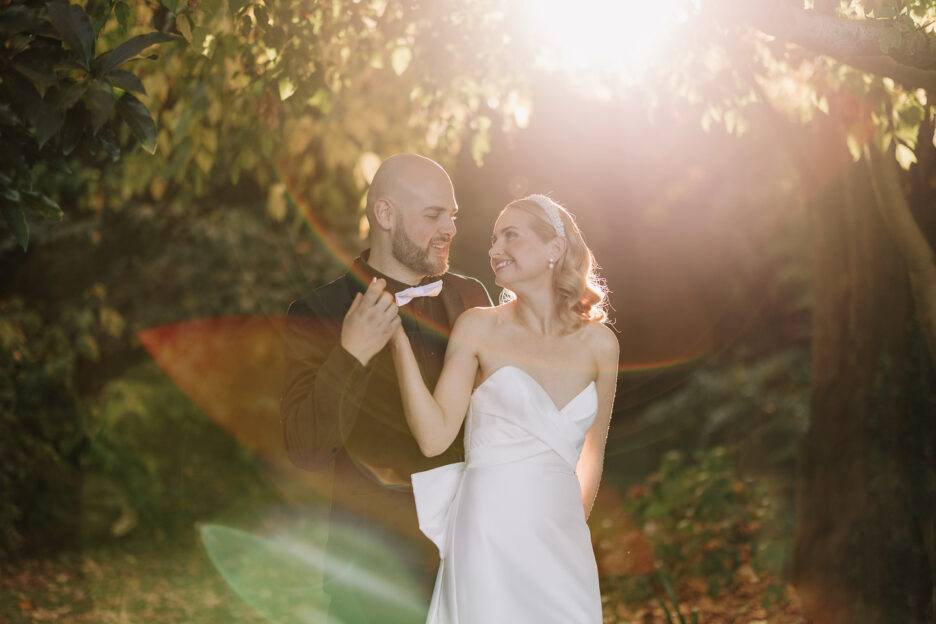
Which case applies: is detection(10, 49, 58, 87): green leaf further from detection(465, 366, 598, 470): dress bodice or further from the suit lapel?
detection(465, 366, 598, 470): dress bodice

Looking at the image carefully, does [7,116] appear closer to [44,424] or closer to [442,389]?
[442,389]

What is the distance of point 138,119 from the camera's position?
13.4 ft

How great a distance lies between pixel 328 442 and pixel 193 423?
464 inches

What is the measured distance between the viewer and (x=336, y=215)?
1369 cm

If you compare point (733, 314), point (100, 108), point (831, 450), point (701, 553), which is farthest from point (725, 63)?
point (733, 314)

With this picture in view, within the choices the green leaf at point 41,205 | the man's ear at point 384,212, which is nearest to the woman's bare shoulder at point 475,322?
the man's ear at point 384,212

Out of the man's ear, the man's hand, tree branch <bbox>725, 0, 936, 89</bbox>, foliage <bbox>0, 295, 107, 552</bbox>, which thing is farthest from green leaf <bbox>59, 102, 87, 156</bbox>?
foliage <bbox>0, 295, 107, 552</bbox>

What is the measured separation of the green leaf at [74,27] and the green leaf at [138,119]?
29 cm

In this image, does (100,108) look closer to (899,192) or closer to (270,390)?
(899,192)

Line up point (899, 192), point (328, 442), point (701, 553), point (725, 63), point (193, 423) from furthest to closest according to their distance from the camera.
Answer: point (193, 423), point (701, 553), point (725, 63), point (899, 192), point (328, 442)

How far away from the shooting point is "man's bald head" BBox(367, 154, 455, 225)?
406 cm

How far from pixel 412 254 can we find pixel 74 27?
1.52 metres

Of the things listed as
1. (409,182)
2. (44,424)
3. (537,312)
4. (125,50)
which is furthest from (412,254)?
(44,424)

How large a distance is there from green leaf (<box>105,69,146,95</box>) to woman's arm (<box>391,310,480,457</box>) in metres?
1.42
